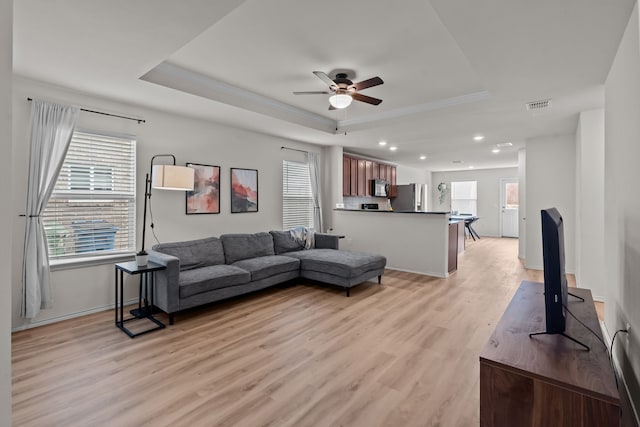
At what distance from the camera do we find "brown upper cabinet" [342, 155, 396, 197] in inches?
279

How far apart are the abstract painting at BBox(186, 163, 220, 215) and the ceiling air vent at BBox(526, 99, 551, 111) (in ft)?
14.1

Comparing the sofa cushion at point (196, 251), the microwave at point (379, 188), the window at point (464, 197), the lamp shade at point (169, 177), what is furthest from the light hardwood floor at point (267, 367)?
the window at point (464, 197)

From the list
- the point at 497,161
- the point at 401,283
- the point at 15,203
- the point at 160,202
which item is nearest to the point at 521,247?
the point at 497,161

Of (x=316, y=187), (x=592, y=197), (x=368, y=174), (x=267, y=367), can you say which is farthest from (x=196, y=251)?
(x=592, y=197)

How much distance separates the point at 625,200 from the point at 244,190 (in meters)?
4.52

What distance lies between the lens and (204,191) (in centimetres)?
458

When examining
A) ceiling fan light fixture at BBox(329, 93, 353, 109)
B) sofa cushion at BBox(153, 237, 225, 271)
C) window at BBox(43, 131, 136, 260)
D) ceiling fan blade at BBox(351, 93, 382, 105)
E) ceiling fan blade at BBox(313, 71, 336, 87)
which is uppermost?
ceiling fan blade at BBox(313, 71, 336, 87)

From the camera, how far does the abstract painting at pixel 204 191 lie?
4.45 metres

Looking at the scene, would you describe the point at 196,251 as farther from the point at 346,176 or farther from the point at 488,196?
the point at 488,196

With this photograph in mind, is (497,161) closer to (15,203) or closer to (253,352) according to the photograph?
(253,352)

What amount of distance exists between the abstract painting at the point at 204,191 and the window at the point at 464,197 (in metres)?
9.53

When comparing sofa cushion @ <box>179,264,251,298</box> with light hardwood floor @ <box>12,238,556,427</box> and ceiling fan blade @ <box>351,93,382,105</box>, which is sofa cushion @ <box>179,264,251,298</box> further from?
ceiling fan blade @ <box>351,93,382,105</box>

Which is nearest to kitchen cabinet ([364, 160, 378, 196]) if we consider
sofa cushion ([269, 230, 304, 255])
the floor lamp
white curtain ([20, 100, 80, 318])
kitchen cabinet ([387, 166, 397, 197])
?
kitchen cabinet ([387, 166, 397, 197])

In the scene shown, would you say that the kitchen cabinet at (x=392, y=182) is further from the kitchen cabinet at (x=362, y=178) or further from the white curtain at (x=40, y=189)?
the white curtain at (x=40, y=189)
